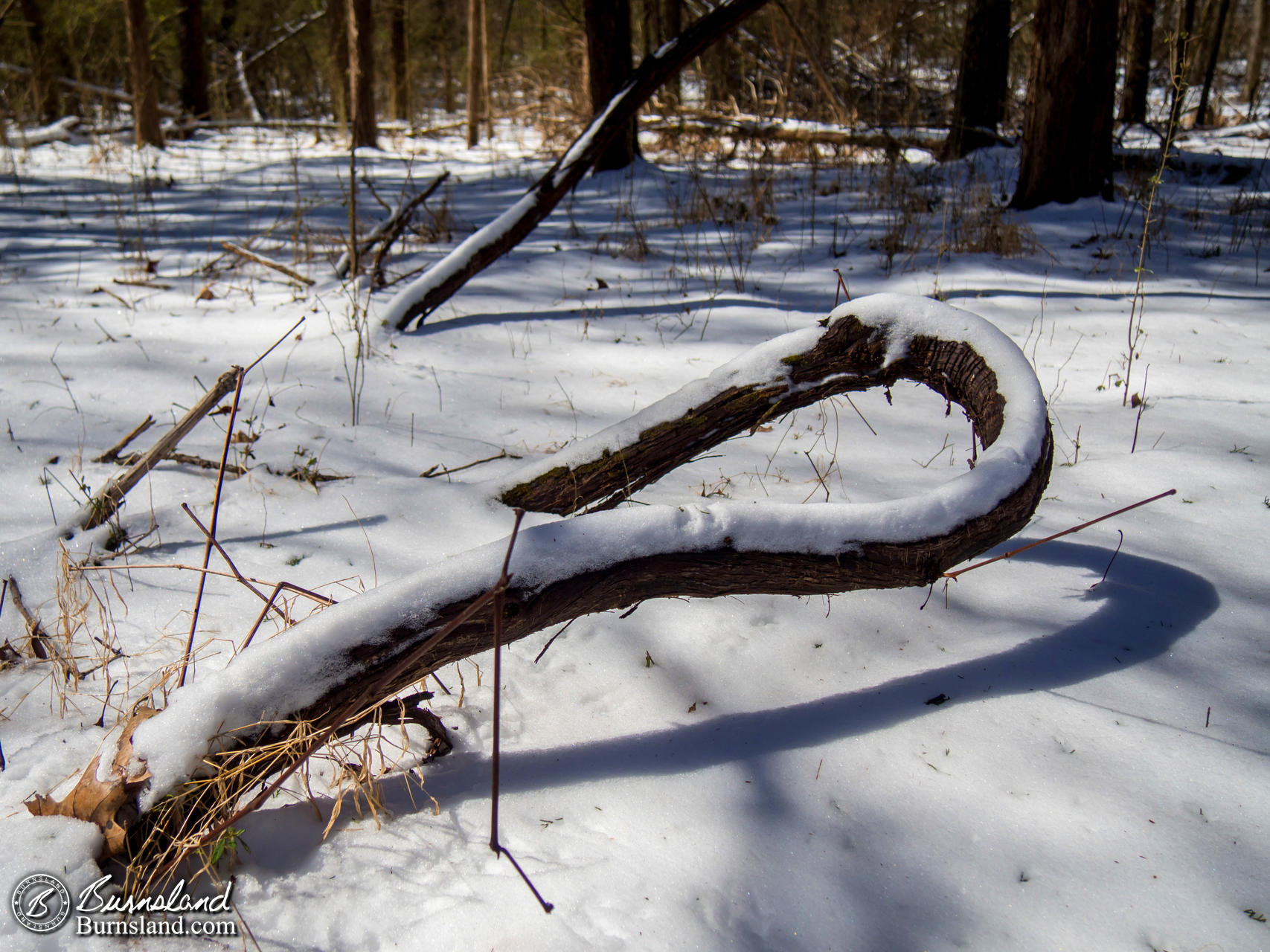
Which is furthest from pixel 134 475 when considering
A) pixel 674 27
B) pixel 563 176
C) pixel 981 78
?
pixel 674 27

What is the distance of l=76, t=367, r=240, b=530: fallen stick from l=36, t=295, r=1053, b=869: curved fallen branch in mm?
678

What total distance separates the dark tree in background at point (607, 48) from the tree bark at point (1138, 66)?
17.6ft

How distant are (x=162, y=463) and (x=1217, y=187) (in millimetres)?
8176

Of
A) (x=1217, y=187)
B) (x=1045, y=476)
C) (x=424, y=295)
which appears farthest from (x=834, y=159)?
(x=1045, y=476)

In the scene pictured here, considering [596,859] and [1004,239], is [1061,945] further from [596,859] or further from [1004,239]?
[1004,239]

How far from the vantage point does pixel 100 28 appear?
15906 mm

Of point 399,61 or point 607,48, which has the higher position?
point 399,61

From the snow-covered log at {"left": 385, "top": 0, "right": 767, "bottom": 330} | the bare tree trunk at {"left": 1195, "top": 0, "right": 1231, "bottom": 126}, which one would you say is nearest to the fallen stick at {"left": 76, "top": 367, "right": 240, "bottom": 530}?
the snow-covered log at {"left": 385, "top": 0, "right": 767, "bottom": 330}

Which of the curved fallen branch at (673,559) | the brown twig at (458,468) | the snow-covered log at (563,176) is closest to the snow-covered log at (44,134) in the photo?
the snow-covered log at (563,176)

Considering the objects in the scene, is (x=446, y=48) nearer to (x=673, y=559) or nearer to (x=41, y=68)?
(x=41, y=68)

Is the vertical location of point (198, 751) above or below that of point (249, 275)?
below

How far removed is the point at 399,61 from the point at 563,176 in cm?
1258

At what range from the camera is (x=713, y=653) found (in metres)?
1.86

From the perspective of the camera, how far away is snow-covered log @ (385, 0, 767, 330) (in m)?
3.45
